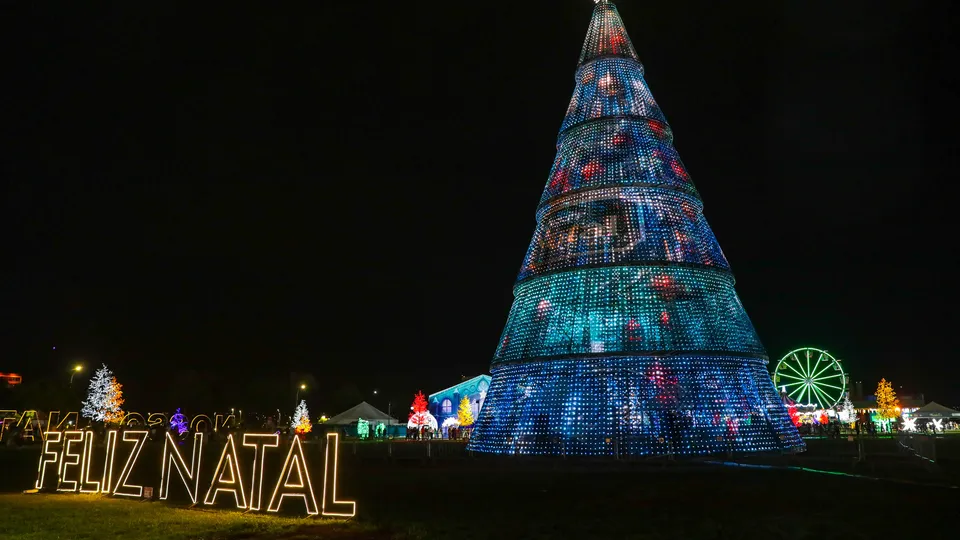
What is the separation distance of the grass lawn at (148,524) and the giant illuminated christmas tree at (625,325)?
29.8 ft

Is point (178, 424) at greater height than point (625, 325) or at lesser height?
lesser

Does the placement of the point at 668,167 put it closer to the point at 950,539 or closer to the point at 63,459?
the point at 950,539

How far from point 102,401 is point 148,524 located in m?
64.7

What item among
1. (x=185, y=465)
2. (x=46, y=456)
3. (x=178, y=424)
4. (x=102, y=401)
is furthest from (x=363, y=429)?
(x=185, y=465)

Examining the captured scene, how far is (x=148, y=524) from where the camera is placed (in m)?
10.5

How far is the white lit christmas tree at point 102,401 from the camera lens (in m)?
64.6

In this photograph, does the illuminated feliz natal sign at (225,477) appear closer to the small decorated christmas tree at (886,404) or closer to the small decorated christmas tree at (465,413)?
the small decorated christmas tree at (465,413)

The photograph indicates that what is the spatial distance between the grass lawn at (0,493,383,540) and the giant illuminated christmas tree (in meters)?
9.07

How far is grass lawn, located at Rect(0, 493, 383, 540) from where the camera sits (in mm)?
9617

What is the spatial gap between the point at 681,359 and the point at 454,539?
37.0 feet

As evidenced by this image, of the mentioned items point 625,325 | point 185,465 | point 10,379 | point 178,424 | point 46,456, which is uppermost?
point 10,379

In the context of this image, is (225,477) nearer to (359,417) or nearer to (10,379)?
(359,417)

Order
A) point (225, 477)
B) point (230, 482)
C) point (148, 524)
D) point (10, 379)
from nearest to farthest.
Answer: point (148, 524), point (230, 482), point (225, 477), point (10, 379)

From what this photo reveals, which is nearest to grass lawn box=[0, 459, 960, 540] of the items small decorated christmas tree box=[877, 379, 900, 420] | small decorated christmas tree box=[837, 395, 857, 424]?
small decorated christmas tree box=[877, 379, 900, 420]
